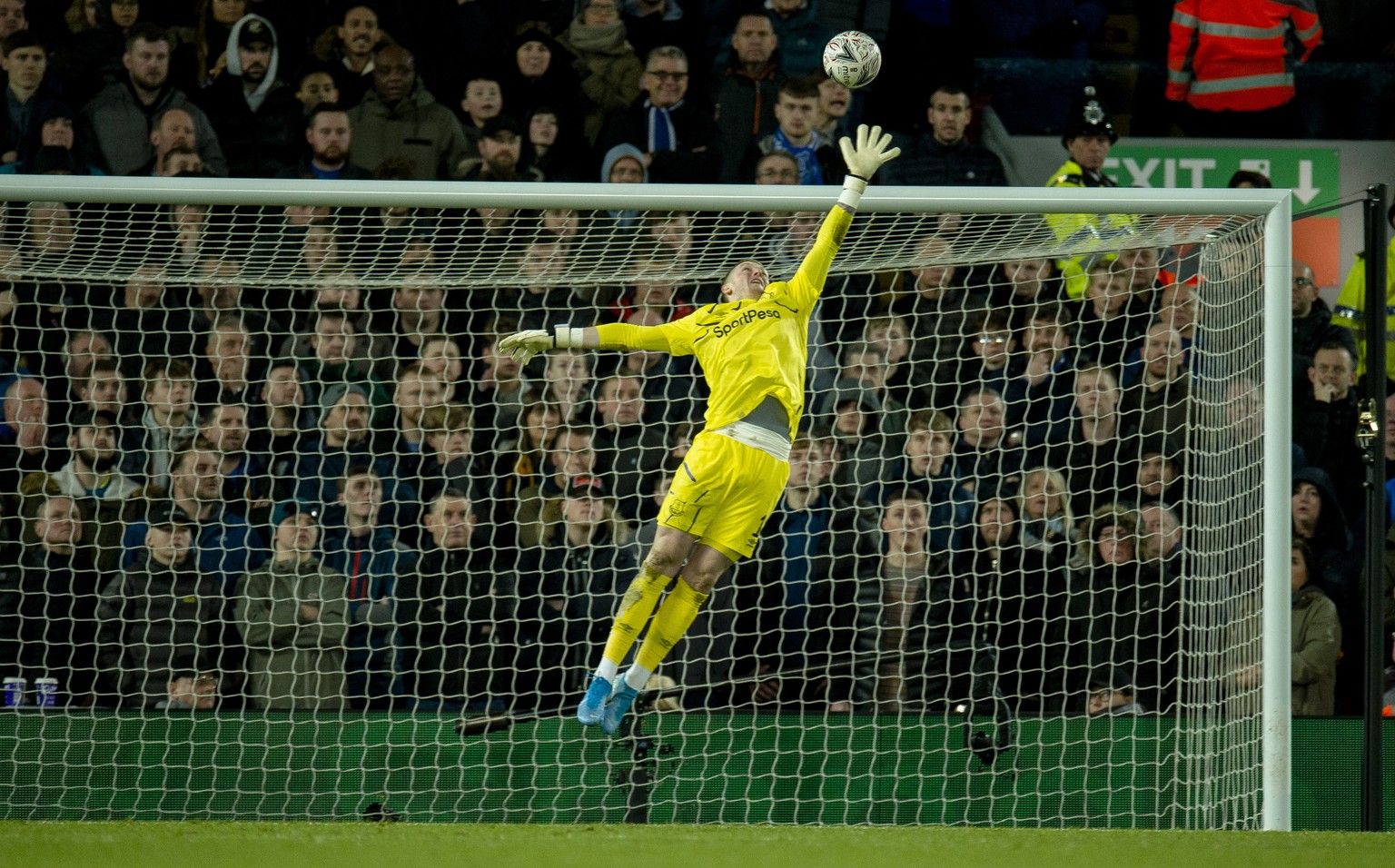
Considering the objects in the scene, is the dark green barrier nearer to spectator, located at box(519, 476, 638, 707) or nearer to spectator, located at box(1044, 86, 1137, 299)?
spectator, located at box(519, 476, 638, 707)

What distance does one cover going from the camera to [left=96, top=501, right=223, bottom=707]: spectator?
6.66 m

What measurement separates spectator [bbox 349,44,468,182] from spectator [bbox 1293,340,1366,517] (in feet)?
15.1

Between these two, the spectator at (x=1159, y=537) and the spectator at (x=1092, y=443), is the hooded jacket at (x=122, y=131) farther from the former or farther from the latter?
the spectator at (x=1159, y=537)

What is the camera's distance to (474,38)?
8.59 m

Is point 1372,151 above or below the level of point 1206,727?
above

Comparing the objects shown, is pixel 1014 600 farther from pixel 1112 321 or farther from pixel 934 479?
pixel 1112 321

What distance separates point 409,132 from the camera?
828 cm

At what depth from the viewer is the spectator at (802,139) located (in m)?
8.07

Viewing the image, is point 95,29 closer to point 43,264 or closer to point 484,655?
point 43,264

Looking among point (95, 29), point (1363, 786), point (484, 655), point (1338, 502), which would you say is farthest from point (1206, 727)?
point (95, 29)

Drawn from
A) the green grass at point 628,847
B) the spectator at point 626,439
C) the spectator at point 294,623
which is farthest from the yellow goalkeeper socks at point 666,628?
the spectator at point 294,623

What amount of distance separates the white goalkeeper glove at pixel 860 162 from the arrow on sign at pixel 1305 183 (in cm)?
432

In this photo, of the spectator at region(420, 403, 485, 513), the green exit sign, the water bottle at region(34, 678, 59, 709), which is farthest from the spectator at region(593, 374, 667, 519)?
the green exit sign

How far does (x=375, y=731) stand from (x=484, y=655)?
73cm
